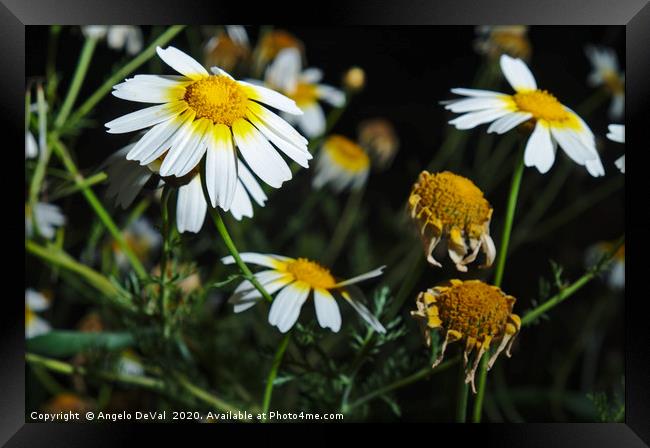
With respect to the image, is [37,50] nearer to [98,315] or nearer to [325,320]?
[98,315]

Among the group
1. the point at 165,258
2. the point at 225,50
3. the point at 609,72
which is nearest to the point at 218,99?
the point at 165,258

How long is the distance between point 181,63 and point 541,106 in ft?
0.79

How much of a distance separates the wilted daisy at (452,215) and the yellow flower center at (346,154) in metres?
0.36

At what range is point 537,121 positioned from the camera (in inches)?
20.2

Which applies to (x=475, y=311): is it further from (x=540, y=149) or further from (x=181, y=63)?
(x=181, y=63)

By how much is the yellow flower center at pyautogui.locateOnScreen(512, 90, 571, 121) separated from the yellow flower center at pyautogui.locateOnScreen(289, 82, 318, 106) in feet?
1.06

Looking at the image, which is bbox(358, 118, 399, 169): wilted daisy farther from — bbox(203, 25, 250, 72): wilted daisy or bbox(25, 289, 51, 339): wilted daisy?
bbox(25, 289, 51, 339): wilted daisy

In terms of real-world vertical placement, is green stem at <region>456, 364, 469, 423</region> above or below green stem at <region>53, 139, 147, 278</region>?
below

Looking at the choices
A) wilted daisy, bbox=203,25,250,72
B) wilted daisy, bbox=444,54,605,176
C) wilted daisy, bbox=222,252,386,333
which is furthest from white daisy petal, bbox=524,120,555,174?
wilted daisy, bbox=203,25,250,72

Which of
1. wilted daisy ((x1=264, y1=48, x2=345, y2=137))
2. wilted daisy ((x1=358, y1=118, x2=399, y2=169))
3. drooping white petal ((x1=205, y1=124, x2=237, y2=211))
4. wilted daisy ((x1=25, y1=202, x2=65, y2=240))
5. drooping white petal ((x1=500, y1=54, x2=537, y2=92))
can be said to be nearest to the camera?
drooping white petal ((x1=205, y1=124, x2=237, y2=211))

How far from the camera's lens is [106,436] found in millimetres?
616

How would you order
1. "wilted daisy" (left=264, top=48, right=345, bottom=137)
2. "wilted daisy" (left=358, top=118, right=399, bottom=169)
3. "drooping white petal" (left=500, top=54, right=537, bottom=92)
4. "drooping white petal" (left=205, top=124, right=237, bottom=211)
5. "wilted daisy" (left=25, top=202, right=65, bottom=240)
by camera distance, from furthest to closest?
"wilted daisy" (left=358, top=118, right=399, bottom=169)
"wilted daisy" (left=264, top=48, right=345, bottom=137)
"wilted daisy" (left=25, top=202, right=65, bottom=240)
"drooping white petal" (left=500, top=54, right=537, bottom=92)
"drooping white petal" (left=205, top=124, right=237, bottom=211)

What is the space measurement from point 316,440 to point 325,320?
160 mm

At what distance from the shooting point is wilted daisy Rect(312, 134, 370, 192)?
0.85 meters
